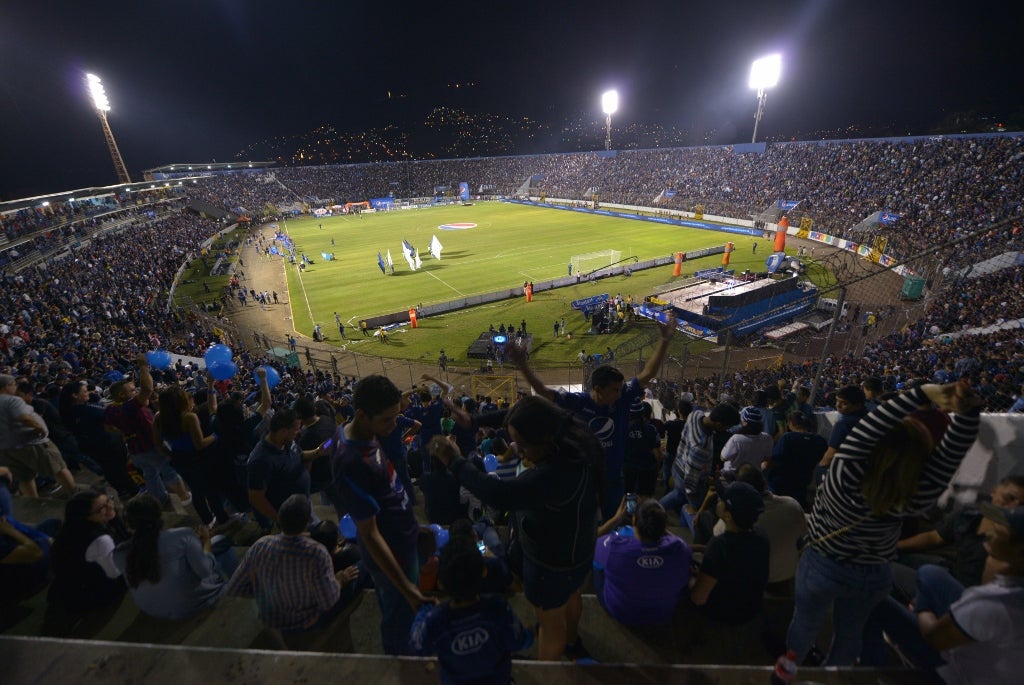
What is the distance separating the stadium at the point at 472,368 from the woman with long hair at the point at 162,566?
35 mm

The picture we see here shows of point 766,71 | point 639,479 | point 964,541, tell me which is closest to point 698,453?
point 639,479

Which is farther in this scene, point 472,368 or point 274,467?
point 472,368

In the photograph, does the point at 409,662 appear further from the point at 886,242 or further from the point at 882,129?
the point at 882,129

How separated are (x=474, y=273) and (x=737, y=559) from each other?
35271 millimetres

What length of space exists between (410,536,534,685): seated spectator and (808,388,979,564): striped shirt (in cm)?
205

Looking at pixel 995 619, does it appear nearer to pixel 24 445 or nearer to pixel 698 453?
pixel 698 453

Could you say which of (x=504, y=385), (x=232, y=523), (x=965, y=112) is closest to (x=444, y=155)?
(x=965, y=112)

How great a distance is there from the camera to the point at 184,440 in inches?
206

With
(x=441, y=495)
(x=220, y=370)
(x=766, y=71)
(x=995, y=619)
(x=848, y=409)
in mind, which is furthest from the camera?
(x=766, y=71)

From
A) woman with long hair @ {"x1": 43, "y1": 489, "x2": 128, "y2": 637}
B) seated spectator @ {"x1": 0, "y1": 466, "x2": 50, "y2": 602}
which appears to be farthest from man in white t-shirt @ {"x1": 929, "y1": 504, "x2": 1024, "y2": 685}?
seated spectator @ {"x1": 0, "y1": 466, "x2": 50, "y2": 602}

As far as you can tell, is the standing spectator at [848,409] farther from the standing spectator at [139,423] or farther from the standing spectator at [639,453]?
the standing spectator at [139,423]

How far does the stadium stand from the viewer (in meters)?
3.18

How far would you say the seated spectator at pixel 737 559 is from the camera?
304 centimetres

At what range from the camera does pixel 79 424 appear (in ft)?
21.5
